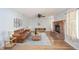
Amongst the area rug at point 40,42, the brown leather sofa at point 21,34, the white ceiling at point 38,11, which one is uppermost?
the white ceiling at point 38,11

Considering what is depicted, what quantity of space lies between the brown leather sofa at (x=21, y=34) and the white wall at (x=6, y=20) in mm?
145

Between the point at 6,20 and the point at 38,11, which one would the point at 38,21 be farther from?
the point at 6,20

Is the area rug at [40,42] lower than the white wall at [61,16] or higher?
lower

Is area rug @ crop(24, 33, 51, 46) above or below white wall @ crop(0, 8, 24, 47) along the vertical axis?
below

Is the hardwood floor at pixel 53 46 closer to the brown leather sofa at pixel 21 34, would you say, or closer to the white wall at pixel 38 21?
the brown leather sofa at pixel 21 34

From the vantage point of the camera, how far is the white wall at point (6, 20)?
2621mm

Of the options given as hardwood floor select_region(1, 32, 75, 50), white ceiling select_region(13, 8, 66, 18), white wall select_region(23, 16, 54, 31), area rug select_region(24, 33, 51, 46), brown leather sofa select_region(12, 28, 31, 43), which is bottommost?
hardwood floor select_region(1, 32, 75, 50)

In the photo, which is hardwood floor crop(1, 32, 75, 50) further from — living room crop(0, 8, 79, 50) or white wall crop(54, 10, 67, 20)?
white wall crop(54, 10, 67, 20)

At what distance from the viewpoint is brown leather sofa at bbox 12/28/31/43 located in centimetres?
269

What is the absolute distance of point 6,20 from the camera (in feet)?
8.61

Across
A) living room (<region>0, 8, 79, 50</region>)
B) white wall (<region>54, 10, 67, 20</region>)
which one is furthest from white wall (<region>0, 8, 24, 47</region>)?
white wall (<region>54, 10, 67, 20</region>)

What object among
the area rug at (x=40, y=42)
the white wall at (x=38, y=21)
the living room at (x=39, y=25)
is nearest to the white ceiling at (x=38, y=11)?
the living room at (x=39, y=25)
